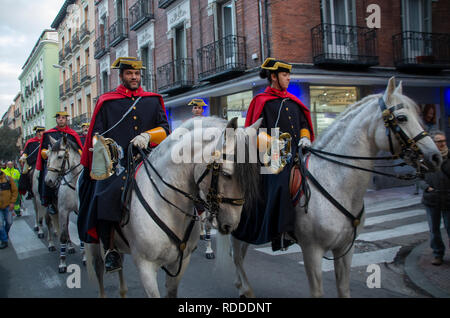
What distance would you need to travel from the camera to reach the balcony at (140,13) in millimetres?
19120

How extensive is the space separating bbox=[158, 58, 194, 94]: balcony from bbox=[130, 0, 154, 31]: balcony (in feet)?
10.3

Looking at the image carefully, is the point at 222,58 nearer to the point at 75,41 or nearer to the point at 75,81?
the point at 75,41

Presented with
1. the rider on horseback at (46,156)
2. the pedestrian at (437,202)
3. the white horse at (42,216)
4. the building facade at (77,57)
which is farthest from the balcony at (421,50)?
the building facade at (77,57)

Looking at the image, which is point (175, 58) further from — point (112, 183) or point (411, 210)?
point (112, 183)

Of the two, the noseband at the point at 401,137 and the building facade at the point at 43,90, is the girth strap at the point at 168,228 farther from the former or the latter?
the building facade at the point at 43,90

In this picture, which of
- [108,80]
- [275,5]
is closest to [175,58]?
[275,5]

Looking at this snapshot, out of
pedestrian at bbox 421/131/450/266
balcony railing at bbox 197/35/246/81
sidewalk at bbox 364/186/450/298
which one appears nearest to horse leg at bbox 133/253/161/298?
sidewalk at bbox 364/186/450/298

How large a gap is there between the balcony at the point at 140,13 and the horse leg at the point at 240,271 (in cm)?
1732

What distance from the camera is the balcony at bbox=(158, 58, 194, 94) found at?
16.5m

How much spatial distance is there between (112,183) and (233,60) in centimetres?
1131

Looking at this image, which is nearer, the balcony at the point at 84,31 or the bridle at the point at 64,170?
the bridle at the point at 64,170

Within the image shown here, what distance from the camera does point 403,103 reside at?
3.24m

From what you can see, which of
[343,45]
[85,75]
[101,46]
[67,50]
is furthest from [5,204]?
[67,50]

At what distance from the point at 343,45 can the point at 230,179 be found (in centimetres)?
1224
